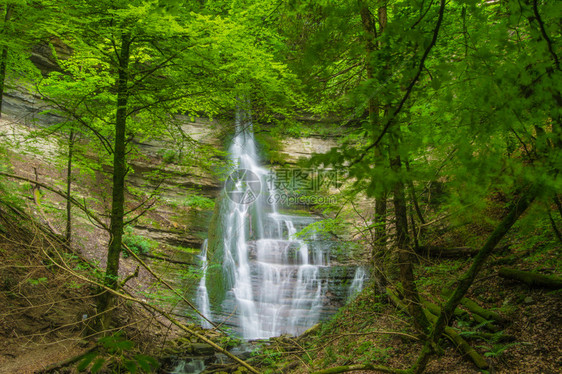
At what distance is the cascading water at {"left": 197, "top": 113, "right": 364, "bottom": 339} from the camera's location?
10.2m

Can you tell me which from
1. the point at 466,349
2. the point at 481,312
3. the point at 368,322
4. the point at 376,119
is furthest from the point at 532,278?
the point at 376,119

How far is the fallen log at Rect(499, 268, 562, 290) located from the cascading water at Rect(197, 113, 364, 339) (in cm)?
438

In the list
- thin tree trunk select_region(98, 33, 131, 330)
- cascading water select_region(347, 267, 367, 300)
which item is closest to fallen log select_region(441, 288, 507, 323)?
cascading water select_region(347, 267, 367, 300)

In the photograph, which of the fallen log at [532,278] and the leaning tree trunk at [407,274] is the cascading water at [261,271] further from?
the fallen log at [532,278]

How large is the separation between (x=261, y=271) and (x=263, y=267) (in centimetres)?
21

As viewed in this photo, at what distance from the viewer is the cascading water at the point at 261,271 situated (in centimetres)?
1020

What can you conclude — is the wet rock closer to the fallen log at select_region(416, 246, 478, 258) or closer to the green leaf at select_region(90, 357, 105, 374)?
the fallen log at select_region(416, 246, 478, 258)

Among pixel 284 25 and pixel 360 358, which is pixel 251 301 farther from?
pixel 284 25

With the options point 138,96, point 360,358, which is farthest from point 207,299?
point 138,96

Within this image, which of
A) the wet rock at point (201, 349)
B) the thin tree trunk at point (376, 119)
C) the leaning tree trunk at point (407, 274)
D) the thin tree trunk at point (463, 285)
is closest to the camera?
the thin tree trunk at point (376, 119)

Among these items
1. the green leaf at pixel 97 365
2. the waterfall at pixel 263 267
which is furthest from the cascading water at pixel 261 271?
the green leaf at pixel 97 365

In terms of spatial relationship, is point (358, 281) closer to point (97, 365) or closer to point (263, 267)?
point (263, 267)

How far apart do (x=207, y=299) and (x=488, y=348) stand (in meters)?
8.55

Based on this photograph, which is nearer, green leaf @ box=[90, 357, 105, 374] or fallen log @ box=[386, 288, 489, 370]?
green leaf @ box=[90, 357, 105, 374]
